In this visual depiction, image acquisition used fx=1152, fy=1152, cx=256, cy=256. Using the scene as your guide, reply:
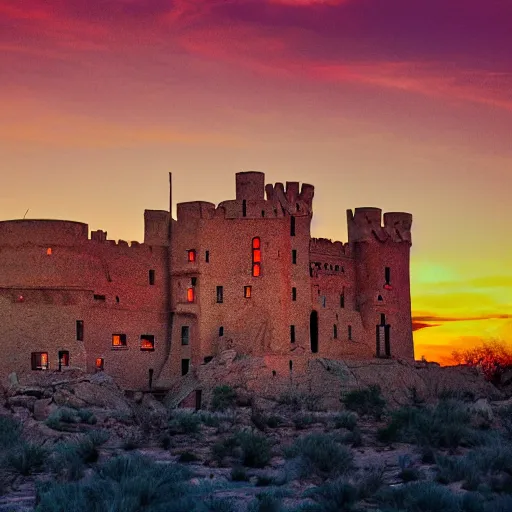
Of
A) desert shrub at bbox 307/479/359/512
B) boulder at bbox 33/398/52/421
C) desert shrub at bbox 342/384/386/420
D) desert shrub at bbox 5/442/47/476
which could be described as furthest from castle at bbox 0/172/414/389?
desert shrub at bbox 307/479/359/512

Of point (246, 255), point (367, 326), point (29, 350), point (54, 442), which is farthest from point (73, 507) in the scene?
point (367, 326)

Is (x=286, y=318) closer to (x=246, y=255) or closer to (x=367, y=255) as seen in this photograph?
(x=246, y=255)

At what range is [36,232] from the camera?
55.8 metres

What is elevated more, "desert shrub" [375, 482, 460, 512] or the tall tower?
the tall tower

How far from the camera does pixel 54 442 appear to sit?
114 feet

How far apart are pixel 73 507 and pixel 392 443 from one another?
16676mm

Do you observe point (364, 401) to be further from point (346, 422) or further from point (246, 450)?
point (246, 450)

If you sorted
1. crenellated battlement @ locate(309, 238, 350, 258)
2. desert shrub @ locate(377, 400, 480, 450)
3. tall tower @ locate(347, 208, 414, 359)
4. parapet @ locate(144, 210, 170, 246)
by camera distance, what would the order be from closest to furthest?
1. desert shrub @ locate(377, 400, 480, 450)
2. parapet @ locate(144, 210, 170, 246)
3. crenellated battlement @ locate(309, 238, 350, 258)
4. tall tower @ locate(347, 208, 414, 359)

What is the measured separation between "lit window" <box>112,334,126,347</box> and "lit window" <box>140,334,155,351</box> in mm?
1155

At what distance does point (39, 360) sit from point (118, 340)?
5000 millimetres

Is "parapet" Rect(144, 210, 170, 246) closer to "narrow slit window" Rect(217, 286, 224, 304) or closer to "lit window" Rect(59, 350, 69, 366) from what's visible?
"narrow slit window" Rect(217, 286, 224, 304)

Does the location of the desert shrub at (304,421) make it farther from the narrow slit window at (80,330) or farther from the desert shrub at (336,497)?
the desert shrub at (336,497)

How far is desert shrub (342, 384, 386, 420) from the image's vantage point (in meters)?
54.1

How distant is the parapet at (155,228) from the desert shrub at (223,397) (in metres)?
9.49
